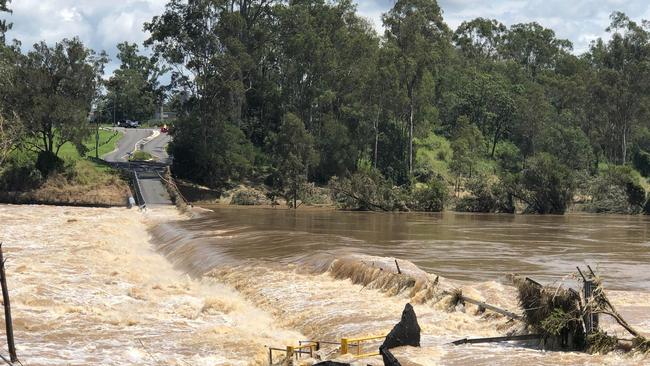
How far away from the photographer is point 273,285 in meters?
22.0

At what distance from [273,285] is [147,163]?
5672 centimetres

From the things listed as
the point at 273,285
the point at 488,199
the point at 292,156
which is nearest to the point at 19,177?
the point at 292,156

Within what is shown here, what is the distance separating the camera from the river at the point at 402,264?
16.3 meters

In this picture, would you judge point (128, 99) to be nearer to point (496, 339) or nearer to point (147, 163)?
point (147, 163)

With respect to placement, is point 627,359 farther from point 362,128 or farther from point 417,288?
point 362,128

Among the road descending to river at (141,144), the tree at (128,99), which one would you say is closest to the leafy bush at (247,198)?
the road descending to river at (141,144)

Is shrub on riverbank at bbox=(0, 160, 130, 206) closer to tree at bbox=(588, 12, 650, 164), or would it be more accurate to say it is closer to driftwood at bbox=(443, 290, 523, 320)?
driftwood at bbox=(443, 290, 523, 320)

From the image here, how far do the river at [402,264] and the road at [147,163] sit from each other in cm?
1190

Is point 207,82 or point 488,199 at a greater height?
point 207,82

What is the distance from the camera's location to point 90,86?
6575 cm

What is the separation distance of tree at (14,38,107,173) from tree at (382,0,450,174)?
1166 inches

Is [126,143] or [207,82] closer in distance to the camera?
[207,82]

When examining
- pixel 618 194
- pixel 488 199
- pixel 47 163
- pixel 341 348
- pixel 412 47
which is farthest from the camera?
pixel 412 47

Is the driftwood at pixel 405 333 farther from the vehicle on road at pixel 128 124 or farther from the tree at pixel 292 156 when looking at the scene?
the vehicle on road at pixel 128 124
